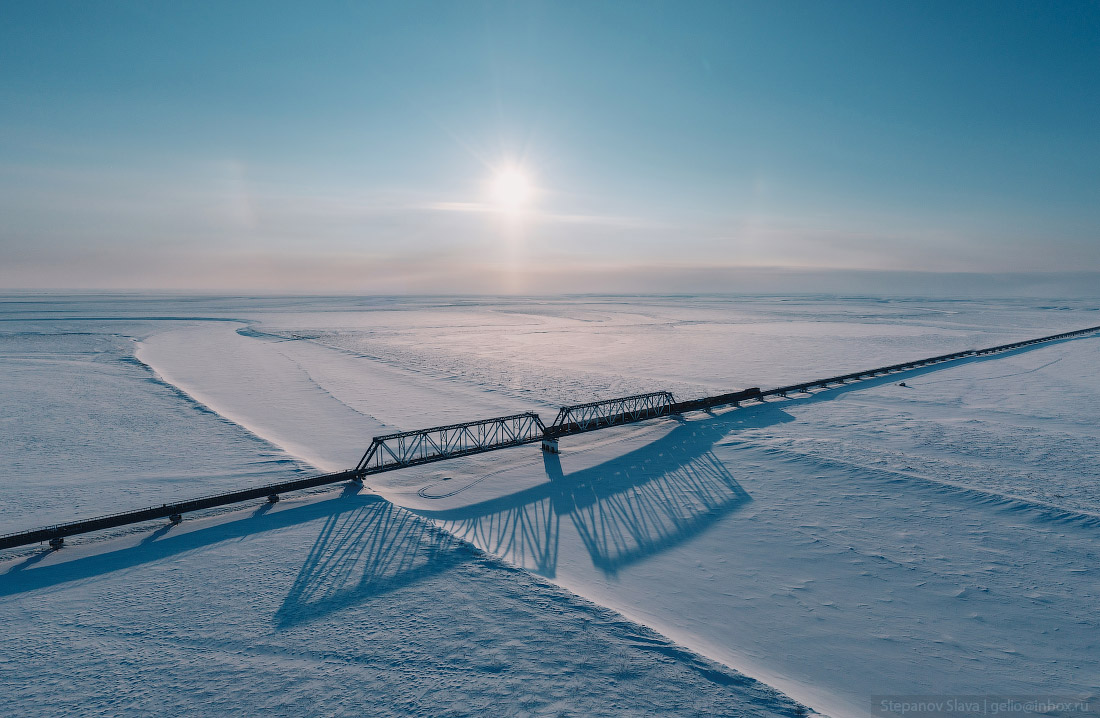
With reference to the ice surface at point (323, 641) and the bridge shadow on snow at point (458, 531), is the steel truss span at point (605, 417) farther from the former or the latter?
the ice surface at point (323, 641)

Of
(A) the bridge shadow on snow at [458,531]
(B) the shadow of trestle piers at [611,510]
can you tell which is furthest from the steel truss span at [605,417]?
(A) the bridge shadow on snow at [458,531]

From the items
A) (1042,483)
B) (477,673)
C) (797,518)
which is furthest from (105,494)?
(1042,483)

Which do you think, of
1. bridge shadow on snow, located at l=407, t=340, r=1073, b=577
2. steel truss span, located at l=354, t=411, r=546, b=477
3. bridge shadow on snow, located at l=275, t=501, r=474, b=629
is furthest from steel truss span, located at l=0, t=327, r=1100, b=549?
bridge shadow on snow, located at l=275, t=501, r=474, b=629

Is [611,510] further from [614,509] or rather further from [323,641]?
[323,641]

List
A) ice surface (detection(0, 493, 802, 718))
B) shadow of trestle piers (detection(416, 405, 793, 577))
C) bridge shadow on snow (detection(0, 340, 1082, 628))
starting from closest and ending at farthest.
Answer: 1. ice surface (detection(0, 493, 802, 718))
2. bridge shadow on snow (detection(0, 340, 1082, 628))
3. shadow of trestle piers (detection(416, 405, 793, 577))

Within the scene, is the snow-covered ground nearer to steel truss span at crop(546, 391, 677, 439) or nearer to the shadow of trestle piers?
the shadow of trestle piers

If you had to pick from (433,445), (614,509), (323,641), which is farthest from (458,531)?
(433,445)

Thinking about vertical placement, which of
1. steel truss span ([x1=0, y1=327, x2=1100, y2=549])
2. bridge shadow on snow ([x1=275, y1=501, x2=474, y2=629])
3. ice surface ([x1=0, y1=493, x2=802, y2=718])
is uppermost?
steel truss span ([x1=0, y1=327, x2=1100, y2=549])
